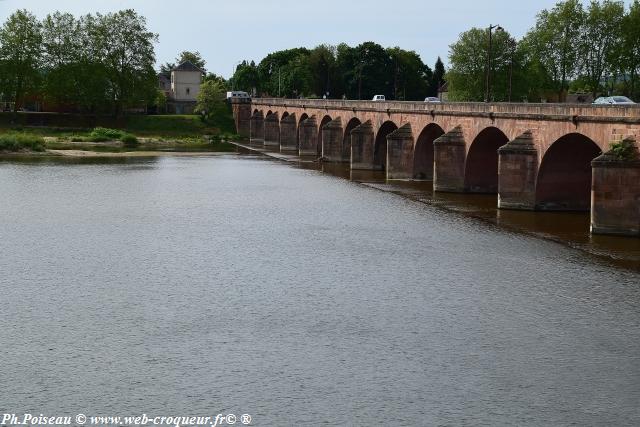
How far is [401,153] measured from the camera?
61.4m

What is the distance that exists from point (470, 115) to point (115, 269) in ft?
86.9

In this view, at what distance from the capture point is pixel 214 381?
1975cm

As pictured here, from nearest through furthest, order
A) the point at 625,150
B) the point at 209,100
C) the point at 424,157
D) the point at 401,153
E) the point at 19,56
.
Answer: the point at 625,150
the point at 401,153
the point at 424,157
the point at 19,56
the point at 209,100

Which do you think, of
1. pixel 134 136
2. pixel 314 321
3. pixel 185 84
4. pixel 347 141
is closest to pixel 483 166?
pixel 347 141

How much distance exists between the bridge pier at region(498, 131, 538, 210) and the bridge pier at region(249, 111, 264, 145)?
76.0 m

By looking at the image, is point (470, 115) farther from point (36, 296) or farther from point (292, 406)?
point (292, 406)

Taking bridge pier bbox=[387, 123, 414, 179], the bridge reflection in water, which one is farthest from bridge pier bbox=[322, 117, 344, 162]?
bridge pier bbox=[387, 123, 414, 179]

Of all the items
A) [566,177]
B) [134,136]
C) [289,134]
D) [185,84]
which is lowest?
[566,177]

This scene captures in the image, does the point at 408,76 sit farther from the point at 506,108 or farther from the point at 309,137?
the point at 506,108

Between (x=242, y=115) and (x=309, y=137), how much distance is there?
122 ft

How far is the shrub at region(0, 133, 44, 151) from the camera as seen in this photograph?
280ft

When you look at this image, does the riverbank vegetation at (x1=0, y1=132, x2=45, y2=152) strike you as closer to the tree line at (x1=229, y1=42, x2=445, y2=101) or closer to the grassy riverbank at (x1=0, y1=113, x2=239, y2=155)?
the grassy riverbank at (x1=0, y1=113, x2=239, y2=155)

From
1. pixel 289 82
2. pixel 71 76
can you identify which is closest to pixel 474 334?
pixel 71 76

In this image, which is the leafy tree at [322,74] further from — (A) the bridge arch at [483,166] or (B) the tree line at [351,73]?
(A) the bridge arch at [483,166]
